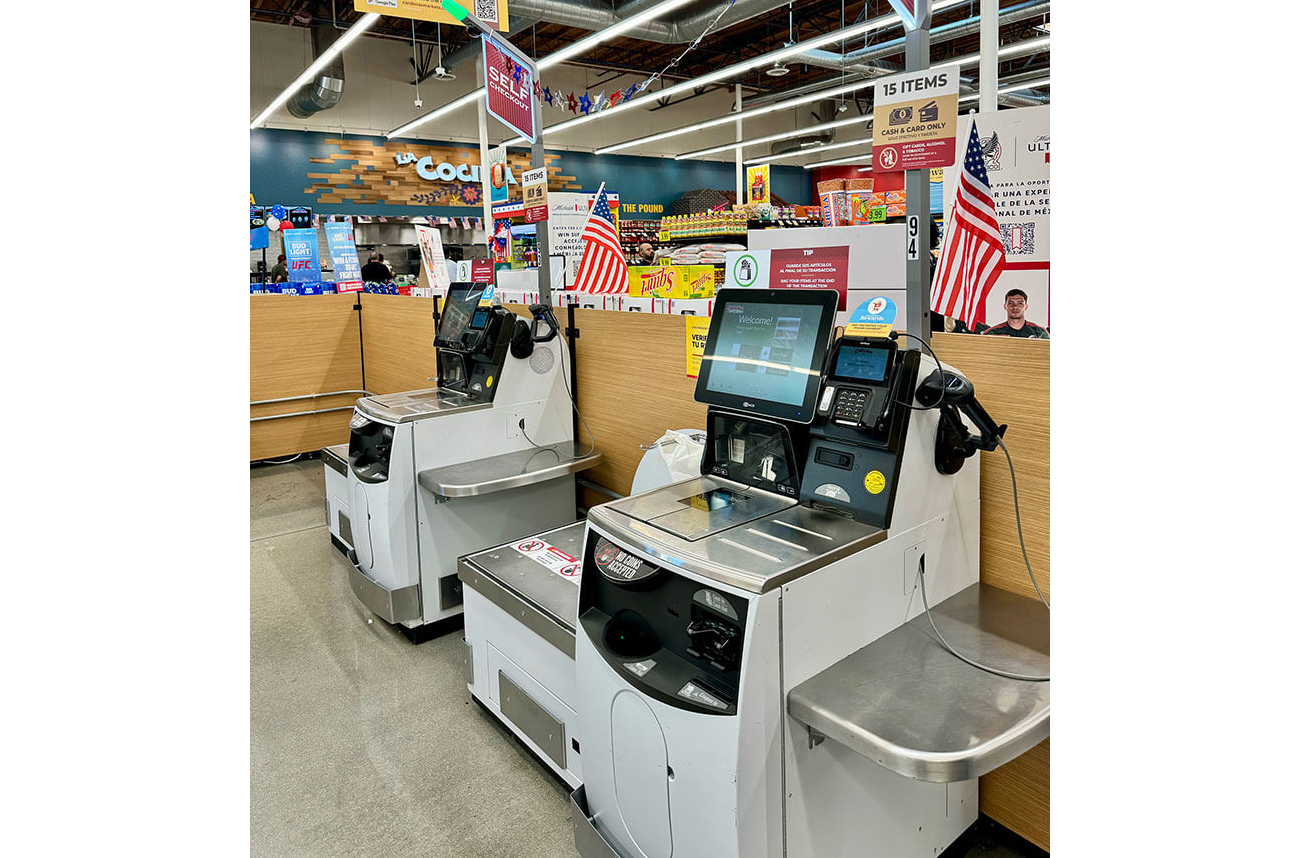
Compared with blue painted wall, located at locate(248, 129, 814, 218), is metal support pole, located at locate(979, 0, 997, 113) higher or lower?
lower

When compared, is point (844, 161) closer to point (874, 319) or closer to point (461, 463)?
point (461, 463)

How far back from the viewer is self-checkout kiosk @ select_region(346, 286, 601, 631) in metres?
3.55

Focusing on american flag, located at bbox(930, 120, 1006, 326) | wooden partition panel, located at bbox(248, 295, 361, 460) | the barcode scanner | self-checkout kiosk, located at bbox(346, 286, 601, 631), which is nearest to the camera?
the barcode scanner

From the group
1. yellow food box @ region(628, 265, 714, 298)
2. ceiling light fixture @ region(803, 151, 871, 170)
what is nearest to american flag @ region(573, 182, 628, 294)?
yellow food box @ region(628, 265, 714, 298)

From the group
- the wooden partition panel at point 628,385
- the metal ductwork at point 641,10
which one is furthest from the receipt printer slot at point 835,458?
the metal ductwork at point 641,10

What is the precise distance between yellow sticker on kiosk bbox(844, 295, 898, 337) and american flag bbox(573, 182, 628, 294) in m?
3.37

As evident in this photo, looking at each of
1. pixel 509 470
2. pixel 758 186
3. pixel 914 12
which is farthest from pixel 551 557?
pixel 758 186

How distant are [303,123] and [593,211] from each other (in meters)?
9.41

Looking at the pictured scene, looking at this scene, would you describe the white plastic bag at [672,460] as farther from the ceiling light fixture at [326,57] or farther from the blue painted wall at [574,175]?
the blue painted wall at [574,175]

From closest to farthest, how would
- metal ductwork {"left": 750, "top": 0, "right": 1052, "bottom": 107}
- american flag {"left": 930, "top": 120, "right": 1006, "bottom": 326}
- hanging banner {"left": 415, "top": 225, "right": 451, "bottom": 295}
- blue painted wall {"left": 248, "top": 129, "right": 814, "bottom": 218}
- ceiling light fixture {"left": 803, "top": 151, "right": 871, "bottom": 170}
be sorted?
american flag {"left": 930, "top": 120, "right": 1006, "bottom": 326}, hanging banner {"left": 415, "top": 225, "right": 451, "bottom": 295}, metal ductwork {"left": 750, "top": 0, "right": 1052, "bottom": 107}, blue painted wall {"left": 248, "top": 129, "right": 814, "bottom": 218}, ceiling light fixture {"left": 803, "top": 151, "right": 871, "bottom": 170}

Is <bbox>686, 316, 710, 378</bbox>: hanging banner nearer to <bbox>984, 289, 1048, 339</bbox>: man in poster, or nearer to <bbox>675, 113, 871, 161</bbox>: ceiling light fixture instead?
<bbox>984, 289, 1048, 339</bbox>: man in poster

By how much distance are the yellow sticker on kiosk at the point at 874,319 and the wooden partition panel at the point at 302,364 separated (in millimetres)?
5561

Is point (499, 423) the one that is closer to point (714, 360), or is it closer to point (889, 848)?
point (714, 360)

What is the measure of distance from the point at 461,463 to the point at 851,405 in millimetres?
2230
